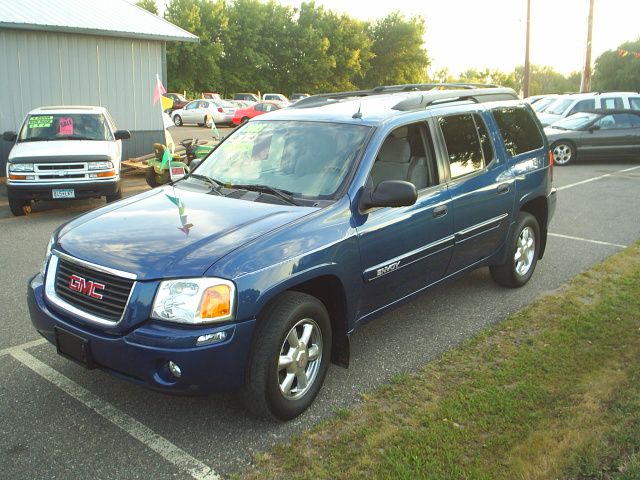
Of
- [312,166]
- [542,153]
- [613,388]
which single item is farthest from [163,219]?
[542,153]

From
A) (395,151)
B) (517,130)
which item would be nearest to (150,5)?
(517,130)

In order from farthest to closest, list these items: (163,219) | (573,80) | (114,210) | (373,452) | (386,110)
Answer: (573,80) → (386,110) → (114,210) → (163,219) → (373,452)

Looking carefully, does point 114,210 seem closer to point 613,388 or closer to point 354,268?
point 354,268

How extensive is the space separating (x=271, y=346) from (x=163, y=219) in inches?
43.1

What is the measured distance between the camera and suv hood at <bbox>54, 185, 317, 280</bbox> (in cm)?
321

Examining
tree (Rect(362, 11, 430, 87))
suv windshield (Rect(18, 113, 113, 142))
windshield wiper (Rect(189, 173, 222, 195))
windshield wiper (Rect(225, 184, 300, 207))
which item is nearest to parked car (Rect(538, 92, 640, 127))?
suv windshield (Rect(18, 113, 113, 142))

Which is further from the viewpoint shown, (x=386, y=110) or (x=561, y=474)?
(x=386, y=110)

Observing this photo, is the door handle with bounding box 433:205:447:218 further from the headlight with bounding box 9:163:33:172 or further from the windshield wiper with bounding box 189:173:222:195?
the headlight with bounding box 9:163:33:172

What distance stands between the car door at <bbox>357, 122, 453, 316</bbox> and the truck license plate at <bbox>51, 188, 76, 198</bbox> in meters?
6.59

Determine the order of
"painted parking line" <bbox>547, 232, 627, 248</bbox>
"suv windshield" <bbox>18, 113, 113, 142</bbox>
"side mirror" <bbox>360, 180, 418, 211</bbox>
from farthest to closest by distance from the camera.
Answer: "suv windshield" <bbox>18, 113, 113, 142</bbox> < "painted parking line" <bbox>547, 232, 627, 248</bbox> < "side mirror" <bbox>360, 180, 418, 211</bbox>

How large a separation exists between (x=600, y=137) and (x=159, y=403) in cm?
1576

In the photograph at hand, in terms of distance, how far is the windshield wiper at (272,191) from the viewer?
3.98 metres

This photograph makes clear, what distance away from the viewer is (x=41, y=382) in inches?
157

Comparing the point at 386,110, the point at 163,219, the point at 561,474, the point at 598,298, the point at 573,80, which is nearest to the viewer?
the point at 561,474
